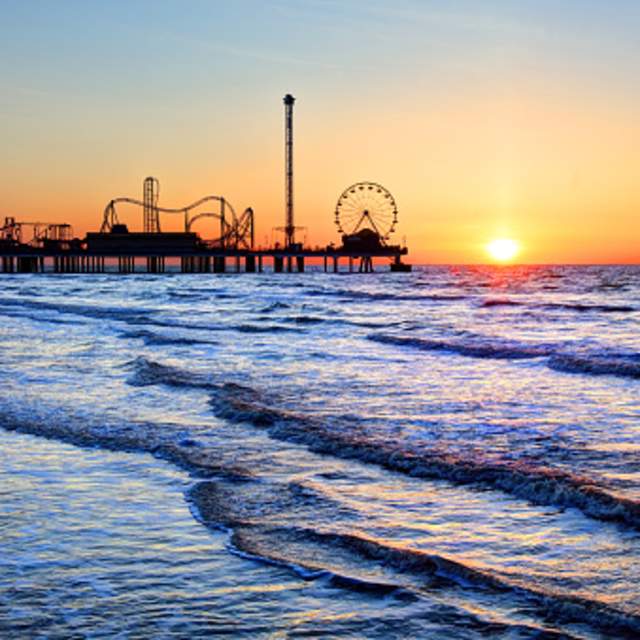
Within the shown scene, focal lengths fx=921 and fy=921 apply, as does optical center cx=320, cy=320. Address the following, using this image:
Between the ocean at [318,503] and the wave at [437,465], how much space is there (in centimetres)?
3

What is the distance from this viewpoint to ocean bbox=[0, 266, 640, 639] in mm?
5062

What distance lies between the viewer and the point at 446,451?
31.3ft

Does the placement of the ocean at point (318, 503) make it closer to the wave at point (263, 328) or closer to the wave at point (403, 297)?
the wave at point (263, 328)

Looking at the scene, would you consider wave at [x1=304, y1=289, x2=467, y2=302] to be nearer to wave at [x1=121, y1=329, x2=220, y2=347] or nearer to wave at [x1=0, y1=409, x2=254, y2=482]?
wave at [x1=121, y1=329, x2=220, y2=347]

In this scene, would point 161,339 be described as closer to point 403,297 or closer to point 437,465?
point 437,465

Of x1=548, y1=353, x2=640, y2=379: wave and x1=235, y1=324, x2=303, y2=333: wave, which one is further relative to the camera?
x1=235, y1=324, x2=303, y2=333: wave

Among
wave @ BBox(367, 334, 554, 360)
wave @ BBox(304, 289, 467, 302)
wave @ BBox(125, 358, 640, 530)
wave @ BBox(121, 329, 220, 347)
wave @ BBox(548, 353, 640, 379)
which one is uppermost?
wave @ BBox(125, 358, 640, 530)

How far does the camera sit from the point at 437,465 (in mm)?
8844

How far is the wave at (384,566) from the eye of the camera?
5.04 meters

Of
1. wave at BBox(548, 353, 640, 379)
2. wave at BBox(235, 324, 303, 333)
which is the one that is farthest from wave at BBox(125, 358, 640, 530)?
wave at BBox(235, 324, 303, 333)

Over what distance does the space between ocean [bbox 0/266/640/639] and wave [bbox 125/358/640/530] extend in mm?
32

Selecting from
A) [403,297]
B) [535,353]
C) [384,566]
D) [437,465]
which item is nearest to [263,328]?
[535,353]

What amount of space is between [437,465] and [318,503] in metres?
1.83

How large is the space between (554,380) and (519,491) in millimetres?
9104
